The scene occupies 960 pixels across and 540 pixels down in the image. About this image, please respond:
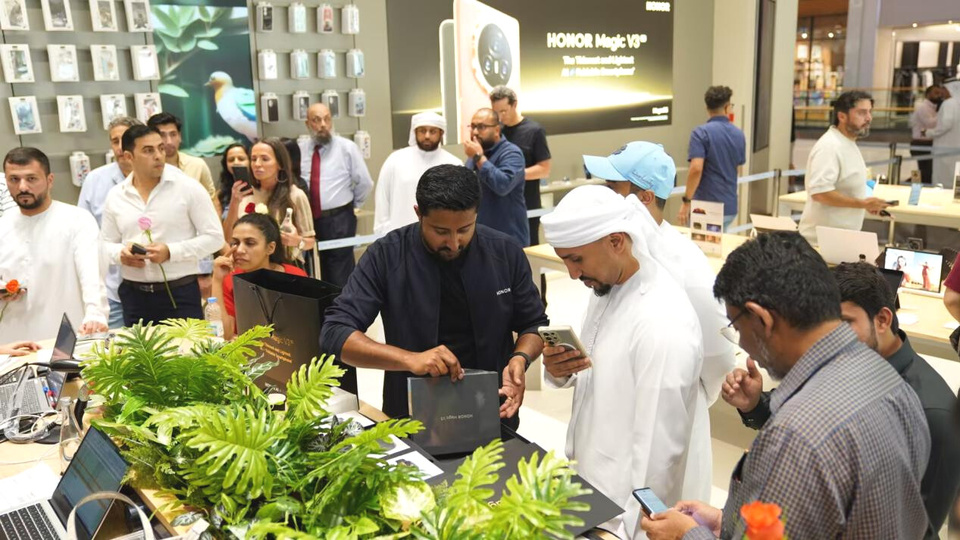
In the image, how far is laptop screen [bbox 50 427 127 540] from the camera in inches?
74.5

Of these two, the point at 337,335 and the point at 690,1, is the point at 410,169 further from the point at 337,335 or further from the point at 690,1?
the point at 690,1

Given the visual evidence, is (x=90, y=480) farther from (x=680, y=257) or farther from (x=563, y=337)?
(x=680, y=257)

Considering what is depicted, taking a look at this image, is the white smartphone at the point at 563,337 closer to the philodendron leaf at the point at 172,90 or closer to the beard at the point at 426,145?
the beard at the point at 426,145

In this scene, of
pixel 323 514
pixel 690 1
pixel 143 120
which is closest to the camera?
pixel 323 514

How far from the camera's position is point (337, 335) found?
2.45 m

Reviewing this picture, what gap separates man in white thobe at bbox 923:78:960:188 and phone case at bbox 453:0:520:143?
521cm

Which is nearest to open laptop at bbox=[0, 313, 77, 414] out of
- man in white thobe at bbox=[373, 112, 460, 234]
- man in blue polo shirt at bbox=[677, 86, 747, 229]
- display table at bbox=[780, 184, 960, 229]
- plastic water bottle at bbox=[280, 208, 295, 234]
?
plastic water bottle at bbox=[280, 208, 295, 234]

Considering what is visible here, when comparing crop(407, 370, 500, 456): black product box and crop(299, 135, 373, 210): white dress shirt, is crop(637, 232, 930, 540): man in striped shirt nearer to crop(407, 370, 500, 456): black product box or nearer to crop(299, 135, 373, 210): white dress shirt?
crop(407, 370, 500, 456): black product box

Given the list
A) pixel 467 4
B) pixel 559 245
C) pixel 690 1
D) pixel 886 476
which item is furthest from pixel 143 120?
pixel 690 1

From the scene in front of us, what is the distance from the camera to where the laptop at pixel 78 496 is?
193cm

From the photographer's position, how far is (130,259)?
3971mm

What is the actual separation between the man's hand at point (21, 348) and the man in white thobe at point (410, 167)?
2427 millimetres

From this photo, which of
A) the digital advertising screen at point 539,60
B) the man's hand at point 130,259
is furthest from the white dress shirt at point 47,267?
the digital advertising screen at point 539,60

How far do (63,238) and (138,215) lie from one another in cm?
39
